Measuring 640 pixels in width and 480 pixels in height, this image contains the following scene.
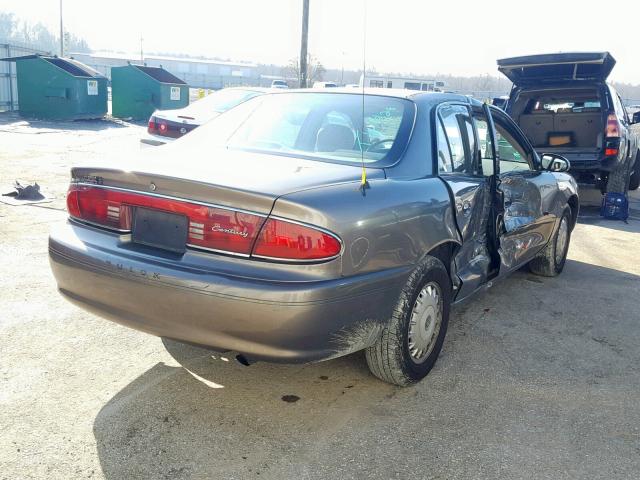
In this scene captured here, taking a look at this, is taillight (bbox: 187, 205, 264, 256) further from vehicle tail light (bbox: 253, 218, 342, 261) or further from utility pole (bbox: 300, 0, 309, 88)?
utility pole (bbox: 300, 0, 309, 88)

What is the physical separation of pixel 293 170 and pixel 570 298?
314 centimetres

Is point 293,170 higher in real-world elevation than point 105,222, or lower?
higher

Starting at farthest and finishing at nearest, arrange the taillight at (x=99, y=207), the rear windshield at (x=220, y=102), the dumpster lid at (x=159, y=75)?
the dumpster lid at (x=159, y=75)
the rear windshield at (x=220, y=102)
the taillight at (x=99, y=207)

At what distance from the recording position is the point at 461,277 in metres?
3.75

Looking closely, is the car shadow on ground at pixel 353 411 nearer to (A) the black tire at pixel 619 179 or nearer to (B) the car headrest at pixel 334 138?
(B) the car headrest at pixel 334 138

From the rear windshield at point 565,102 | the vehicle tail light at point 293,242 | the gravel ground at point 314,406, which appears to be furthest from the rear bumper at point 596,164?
the vehicle tail light at point 293,242

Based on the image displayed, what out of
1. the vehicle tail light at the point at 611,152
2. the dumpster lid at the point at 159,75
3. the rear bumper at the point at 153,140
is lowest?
the rear bumper at the point at 153,140

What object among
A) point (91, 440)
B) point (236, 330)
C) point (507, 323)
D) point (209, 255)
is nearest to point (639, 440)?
point (507, 323)

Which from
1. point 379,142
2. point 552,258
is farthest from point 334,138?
point 552,258

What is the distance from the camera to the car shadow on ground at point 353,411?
261 centimetres

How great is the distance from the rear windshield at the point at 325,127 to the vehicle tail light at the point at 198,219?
82cm

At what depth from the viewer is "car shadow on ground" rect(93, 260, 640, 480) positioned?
2.61 m

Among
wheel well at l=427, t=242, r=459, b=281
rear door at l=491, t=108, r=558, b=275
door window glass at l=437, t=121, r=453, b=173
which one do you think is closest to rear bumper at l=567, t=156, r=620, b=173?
rear door at l=491, t=108, r=558, b=275

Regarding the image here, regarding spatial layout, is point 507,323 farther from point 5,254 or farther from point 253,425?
point 5,254
